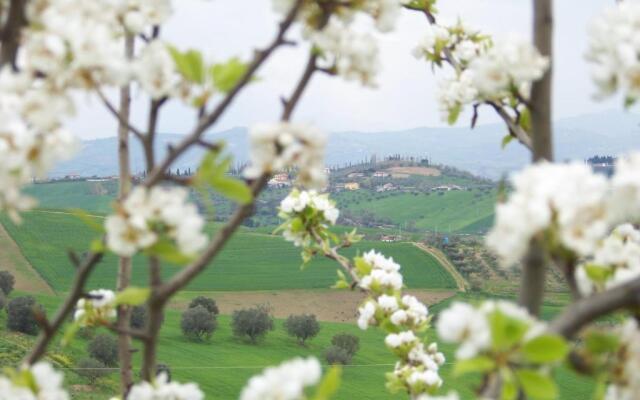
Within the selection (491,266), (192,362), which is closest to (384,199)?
(491,266)

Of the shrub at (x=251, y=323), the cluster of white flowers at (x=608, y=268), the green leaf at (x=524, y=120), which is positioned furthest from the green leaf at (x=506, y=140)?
the shrub at (x=251, y=323)

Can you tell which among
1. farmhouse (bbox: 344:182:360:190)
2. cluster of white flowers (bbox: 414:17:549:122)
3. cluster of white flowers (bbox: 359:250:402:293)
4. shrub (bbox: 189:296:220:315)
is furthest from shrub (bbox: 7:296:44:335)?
farmhouse (bbox: 344:182:360:190)

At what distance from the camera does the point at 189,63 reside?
1011mm

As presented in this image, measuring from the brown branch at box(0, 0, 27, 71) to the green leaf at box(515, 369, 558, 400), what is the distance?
79 cm

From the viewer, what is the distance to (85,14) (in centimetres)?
101

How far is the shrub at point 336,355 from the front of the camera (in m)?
39.0

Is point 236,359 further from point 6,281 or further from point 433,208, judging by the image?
point 433,208

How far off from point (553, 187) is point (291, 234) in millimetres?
1840

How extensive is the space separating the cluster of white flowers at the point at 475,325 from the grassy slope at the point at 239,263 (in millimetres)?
43569

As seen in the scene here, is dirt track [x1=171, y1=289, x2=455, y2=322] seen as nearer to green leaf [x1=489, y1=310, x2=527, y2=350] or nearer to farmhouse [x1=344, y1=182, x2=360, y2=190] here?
farmhouse [x1=344, y1=182, x2=360, y2=190]

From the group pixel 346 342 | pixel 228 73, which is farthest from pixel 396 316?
pixel 346 342

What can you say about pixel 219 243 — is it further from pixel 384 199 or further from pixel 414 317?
pixel 384 199

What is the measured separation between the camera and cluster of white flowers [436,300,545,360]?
0.80 meters

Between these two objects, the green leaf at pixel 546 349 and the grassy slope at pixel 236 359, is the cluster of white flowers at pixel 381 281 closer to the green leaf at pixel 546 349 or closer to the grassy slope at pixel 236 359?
the green leaf at pixel 546 349
